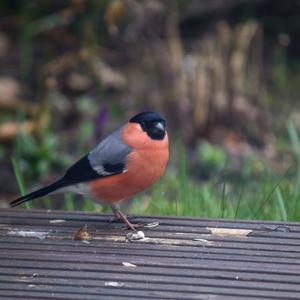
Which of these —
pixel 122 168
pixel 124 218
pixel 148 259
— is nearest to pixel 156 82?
pixel 122 168

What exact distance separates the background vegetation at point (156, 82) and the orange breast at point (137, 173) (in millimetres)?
1263

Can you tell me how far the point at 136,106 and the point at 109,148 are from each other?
9.74 feet

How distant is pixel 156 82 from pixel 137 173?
11.4ft

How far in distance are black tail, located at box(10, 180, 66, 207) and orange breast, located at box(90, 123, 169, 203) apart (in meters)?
0.16

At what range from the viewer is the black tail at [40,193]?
4242 millimetres

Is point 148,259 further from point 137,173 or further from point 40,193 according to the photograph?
point 40,193

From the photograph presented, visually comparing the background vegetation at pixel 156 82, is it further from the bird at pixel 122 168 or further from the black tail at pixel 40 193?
the black tail at pixel 40 193

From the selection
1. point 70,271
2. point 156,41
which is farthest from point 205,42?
point 70,271

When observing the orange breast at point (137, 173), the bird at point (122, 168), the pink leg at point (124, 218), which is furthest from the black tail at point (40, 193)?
the pink leg at point (124, 218)

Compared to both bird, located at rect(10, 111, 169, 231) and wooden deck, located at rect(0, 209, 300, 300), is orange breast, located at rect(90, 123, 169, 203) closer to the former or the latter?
bird, located at rect(10, 111, 169, 231)

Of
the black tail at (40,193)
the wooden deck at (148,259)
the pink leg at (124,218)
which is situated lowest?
the wooden deck at (148,259)

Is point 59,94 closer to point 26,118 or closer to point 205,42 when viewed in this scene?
point 26,118

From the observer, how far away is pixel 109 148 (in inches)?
174

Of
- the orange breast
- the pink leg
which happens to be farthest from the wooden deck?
the orange breast
